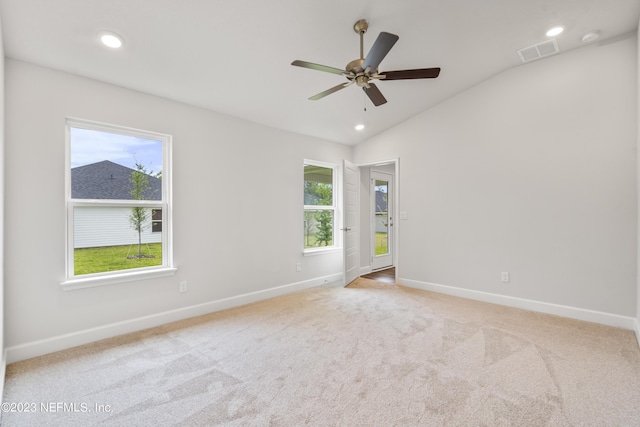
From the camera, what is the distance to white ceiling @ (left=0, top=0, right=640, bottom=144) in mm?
2170

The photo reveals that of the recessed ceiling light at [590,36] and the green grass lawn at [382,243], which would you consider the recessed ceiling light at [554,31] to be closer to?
the recessed ceiling light at [590,36]

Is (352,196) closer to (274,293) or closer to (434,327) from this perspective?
(274,293)

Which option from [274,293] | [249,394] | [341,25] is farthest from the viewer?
[274,293]

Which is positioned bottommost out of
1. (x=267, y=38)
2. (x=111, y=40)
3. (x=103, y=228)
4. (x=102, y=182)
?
(x=103, y=228)

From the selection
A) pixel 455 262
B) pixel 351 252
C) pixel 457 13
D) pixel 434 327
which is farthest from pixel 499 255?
pixel 457 13

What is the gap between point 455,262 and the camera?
422 cm

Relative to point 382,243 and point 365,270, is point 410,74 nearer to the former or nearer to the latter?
point 365,270

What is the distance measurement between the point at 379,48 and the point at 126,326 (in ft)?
10.8

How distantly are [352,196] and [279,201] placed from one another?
1.38 metres

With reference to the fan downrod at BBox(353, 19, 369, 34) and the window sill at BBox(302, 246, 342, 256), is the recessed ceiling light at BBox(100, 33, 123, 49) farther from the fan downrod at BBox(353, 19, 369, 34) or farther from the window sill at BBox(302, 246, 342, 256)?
the window sill at BBox(302, 246, 342, 256)

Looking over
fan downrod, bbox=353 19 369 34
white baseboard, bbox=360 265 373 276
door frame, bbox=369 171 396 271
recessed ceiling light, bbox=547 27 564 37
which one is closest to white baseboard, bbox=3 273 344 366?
white baseboard, bbox=360 265 373 276

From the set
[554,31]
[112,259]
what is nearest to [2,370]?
[112,259]

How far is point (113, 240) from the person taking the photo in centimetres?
299

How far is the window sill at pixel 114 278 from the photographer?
267 centimetres
